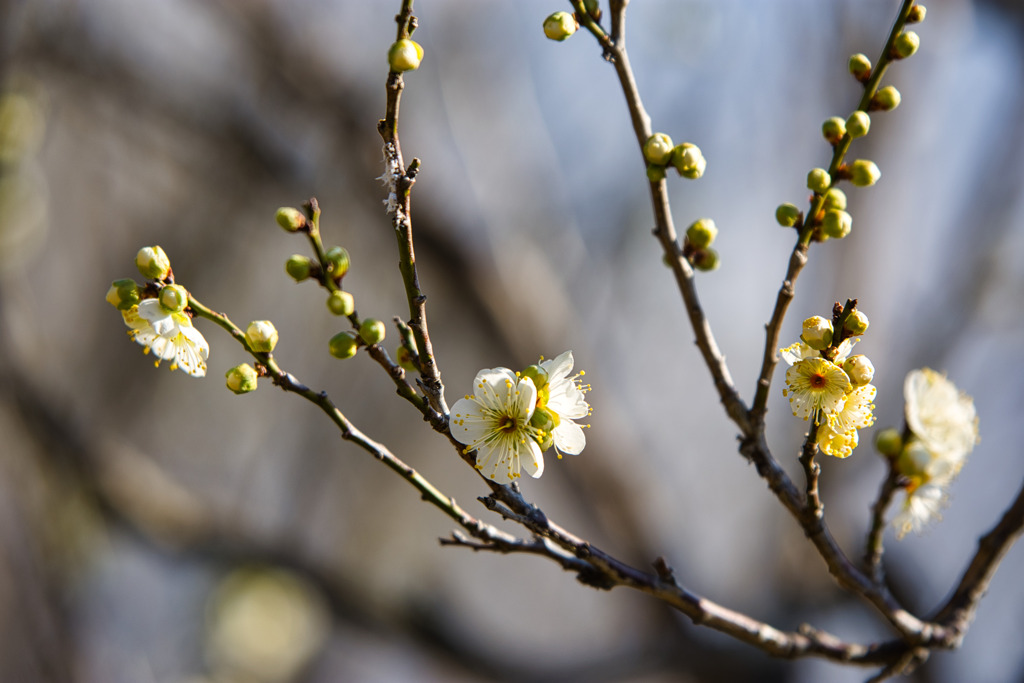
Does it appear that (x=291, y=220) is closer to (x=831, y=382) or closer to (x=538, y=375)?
(x=538, y=375)

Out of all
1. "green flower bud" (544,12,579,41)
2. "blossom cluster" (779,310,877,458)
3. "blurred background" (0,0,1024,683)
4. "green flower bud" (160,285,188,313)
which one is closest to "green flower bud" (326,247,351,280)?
"green flower bud" (160,285,188,313)

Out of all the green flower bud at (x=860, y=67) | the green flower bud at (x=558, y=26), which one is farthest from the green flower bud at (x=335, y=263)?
the green flower bud at (x=860, y=67)

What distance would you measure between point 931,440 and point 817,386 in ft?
0.62

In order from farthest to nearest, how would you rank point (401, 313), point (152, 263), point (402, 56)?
point (401, 313)
point (152, 263)
point (402, 56)

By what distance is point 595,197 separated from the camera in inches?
136

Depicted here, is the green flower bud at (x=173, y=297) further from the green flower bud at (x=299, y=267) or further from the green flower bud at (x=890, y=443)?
the green flower bud at (x=890, y=443)

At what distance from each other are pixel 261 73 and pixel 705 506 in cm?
356

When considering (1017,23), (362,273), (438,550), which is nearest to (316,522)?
(438,550)

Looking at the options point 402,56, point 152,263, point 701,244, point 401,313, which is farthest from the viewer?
point 401,313

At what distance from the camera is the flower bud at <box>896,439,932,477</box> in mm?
631

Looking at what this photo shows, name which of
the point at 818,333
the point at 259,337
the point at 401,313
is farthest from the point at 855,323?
the point at 401,313

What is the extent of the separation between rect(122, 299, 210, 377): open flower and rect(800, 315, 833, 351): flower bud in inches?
20.3

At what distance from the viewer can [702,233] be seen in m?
0.69

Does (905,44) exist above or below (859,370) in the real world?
above
